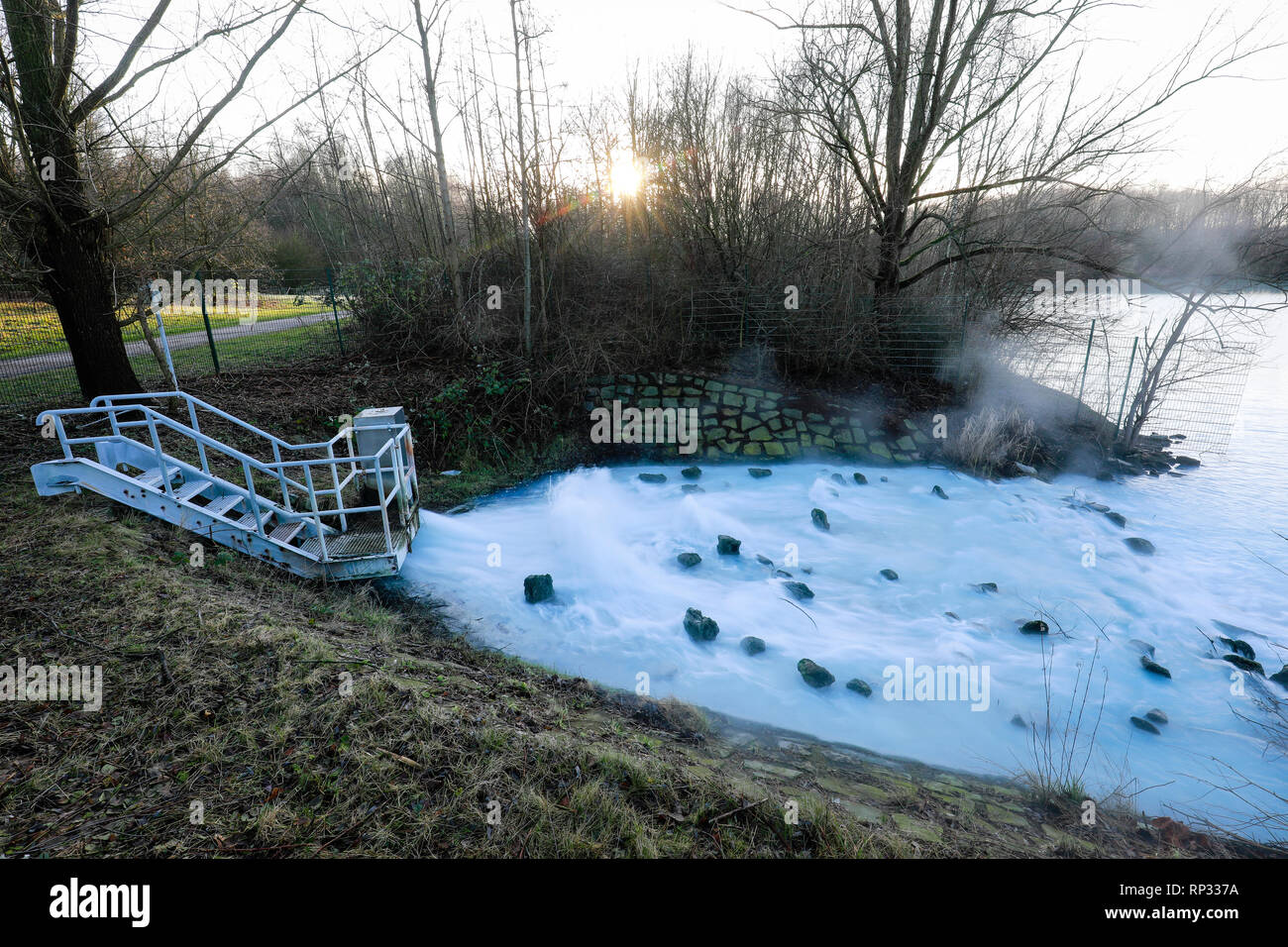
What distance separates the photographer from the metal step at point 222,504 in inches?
238

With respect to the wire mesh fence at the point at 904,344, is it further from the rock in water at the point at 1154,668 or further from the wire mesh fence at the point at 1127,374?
the rock in water at the point at 1154,668

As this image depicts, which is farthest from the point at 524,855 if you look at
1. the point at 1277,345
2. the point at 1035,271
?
the point at 1277,345

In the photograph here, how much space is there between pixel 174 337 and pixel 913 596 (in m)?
19.8

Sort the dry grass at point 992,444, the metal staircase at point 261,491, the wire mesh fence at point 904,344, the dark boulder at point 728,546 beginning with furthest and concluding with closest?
1. the wire mesh fence at point 904,344
2. the dry grass at point 992,444
3. the dark boulder at point 728,546
4. the metal staircase at point 261,491

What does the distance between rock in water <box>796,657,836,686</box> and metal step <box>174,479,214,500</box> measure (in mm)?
6787

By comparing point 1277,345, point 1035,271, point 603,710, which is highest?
point 1035,271

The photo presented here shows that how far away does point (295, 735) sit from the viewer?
138 inches

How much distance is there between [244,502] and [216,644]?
3239 mm

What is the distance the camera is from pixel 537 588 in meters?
6.98

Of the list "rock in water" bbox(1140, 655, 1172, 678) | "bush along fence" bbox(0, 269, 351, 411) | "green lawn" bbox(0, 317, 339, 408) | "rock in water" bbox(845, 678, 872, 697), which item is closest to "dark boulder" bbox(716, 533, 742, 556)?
"rock in water" bbox(845, 678, 872, 697)

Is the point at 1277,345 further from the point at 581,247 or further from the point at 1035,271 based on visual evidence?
the point at 581,247

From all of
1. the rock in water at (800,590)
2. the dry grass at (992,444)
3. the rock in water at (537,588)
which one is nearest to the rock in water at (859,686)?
the rock in water at (800,590)

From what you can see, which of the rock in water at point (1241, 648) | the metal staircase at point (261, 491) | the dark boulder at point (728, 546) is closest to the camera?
the metal staircase at point (261, 491)

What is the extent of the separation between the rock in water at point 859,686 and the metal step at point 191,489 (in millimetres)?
7237
